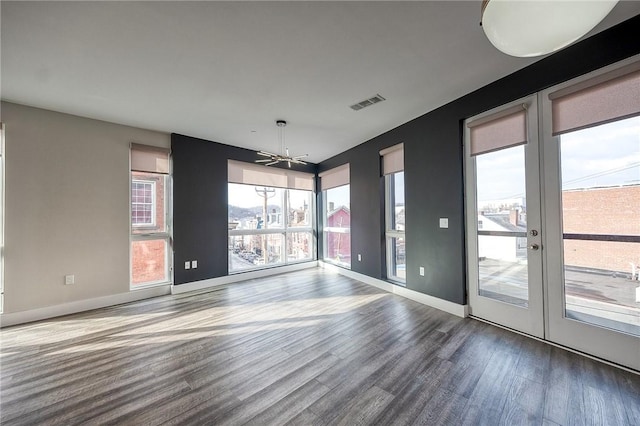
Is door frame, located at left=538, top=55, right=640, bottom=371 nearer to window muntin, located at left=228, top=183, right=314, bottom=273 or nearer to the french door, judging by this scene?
the french door

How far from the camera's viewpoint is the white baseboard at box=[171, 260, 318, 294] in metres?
4.32

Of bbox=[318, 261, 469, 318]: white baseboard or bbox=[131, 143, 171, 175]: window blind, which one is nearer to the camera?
bbox=[318, 261, 469, 318]: white baseboard

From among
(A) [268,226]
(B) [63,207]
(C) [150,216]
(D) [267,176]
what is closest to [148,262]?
(C) [150,216]

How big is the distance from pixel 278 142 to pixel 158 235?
2649mm

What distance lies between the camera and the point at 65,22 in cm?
→ 188

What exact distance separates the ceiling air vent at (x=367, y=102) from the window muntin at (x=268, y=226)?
298 centimetres

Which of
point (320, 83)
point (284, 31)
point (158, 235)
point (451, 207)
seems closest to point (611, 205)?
point (451, 207)

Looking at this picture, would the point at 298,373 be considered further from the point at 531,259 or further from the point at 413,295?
the point at 531,259

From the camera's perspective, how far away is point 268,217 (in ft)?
18.9

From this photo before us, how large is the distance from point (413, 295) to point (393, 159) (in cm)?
222

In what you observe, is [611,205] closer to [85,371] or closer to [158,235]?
[85,371]

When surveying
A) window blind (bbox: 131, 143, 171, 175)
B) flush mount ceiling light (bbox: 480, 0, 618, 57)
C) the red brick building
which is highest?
window blind (bbox: 131, 143, 171, 175)

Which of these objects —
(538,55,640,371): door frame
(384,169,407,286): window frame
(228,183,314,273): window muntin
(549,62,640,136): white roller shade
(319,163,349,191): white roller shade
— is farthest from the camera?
(319,163,349,191): white roller shade

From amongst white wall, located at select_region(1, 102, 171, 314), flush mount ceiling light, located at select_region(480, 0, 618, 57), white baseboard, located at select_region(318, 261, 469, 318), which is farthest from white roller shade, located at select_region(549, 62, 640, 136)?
white wall, located at select_region(1, 102, 171, 314)
